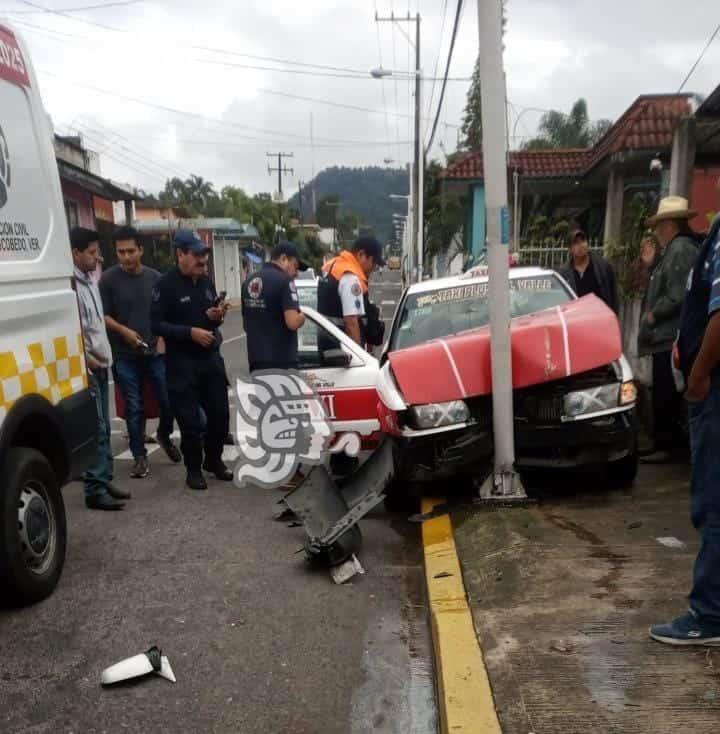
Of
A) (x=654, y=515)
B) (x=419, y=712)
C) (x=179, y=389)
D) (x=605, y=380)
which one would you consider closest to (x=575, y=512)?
(x=654, y=515)

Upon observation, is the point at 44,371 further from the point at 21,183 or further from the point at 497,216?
the point at 497,216

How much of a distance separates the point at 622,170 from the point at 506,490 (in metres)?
10.4

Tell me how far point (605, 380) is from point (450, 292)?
1.79 meters

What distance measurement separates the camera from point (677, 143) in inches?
334

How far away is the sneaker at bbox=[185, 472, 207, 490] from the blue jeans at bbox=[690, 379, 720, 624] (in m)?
3.82

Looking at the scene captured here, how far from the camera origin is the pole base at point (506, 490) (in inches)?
178

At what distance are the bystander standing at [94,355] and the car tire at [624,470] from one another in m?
3.44

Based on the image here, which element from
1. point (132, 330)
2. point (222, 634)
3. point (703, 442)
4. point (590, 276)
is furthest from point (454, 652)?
point (590, 276)

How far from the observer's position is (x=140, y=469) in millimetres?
6031

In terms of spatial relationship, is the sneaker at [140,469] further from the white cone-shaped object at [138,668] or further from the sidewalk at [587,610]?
the white cone-shaped object at [138,668]

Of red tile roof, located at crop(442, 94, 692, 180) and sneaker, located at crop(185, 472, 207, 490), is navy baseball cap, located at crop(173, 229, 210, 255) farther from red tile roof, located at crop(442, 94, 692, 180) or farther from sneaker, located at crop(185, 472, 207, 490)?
red tile roof, located at crop(442, 94, 692, 180)

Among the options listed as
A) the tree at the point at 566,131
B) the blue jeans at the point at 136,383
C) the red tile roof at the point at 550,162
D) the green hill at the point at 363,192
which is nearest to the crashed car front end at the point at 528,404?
the blue jeans at the point at 136,383

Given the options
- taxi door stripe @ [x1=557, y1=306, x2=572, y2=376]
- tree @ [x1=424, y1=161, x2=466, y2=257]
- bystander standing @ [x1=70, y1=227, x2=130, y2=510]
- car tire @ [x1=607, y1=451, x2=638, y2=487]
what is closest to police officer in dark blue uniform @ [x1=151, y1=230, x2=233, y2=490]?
bystander standing @ [x1=70, y1=227, x2=130, y2=510]

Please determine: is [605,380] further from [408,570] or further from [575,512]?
[408,570]
